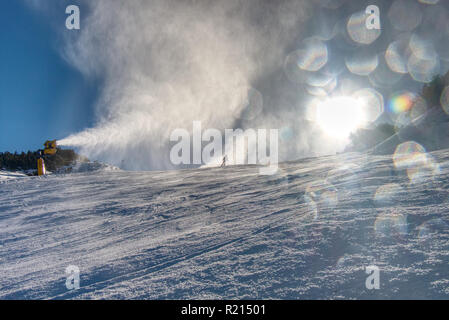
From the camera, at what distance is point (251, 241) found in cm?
430

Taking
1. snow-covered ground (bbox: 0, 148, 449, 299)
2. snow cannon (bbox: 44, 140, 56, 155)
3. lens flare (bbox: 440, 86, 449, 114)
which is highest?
lens flare (bbox: 440, 86, 449, 114)

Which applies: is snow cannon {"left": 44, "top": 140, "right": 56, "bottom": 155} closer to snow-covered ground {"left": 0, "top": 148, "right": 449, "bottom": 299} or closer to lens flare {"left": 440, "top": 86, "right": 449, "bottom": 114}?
snow-covered ground {"left": 0, "top": 148, "right": 449, "bottom": 299}

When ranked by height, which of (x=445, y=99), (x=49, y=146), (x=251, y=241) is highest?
(x=445, y=99)

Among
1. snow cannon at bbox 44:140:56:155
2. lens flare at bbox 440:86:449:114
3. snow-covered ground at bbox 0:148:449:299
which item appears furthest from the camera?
lens flare at bbox 440:86:449:114

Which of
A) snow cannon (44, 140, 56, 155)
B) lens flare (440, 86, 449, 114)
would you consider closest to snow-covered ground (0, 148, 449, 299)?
snow cannon (44, 140, 56, 155)

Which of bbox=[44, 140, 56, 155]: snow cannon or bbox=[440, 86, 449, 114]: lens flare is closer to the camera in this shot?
bbox=[44, 140, 56, 155]: snow cannon

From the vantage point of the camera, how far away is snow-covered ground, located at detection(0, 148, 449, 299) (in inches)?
120

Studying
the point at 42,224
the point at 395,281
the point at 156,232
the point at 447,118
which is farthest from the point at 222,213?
the point at 447,118

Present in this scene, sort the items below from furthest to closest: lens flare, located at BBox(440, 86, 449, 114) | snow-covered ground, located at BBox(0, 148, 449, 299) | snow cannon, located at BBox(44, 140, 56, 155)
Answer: lens flare, located at BBox(440, 86, 449, 114), snow cannon, located at BBox(44, 140, 56, 155), snow-covered ground, located at BBox(0, 148, 449, 299)

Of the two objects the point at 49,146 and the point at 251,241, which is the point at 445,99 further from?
the point at 49,146

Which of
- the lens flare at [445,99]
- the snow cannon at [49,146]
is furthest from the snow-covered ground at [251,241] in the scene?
the lens flare at [445,99]

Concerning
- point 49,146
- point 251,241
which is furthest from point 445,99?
point 49,146

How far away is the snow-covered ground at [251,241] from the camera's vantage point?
305cm
